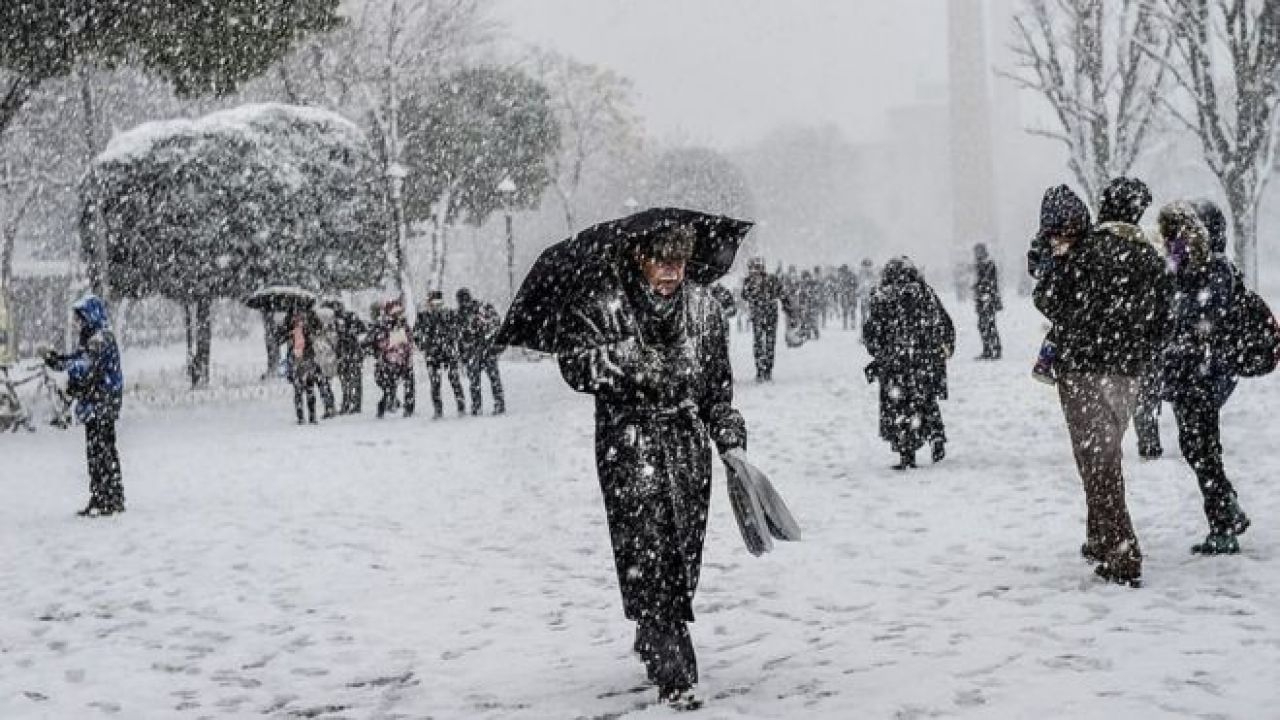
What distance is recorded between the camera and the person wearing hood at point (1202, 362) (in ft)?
20.0

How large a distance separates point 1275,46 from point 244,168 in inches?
707

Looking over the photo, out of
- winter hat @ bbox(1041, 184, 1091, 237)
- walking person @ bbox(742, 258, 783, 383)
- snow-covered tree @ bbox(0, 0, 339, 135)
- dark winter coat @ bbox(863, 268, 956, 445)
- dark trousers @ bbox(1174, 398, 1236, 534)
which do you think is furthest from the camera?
walking person @ bbox(742, 258, 783, 383)

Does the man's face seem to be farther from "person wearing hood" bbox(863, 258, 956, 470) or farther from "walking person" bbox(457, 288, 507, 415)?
"walking person" bbox(457, 288, 507, 415)

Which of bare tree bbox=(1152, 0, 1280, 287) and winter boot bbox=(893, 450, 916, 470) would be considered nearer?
winter boot bbox=(893, 450, 916, 470)

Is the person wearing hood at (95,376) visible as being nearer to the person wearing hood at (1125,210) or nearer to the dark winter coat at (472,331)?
the person wearing hood at (1125,210)

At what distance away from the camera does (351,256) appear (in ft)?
82.7

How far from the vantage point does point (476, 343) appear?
17469 mm

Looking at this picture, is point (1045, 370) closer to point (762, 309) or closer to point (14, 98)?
point (762, 309)

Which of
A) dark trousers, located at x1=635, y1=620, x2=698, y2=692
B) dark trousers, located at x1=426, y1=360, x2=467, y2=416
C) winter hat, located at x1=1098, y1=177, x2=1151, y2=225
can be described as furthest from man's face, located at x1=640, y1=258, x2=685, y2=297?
dark trousers, located at x1=426, y1=360, x2=467, y2=416

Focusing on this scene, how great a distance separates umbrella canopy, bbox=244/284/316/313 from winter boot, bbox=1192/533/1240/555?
1485 cm

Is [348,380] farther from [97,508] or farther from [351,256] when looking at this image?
[97,508]

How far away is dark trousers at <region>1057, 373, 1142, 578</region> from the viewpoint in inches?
226

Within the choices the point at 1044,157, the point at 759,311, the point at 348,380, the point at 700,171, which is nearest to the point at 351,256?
the point at 348,380

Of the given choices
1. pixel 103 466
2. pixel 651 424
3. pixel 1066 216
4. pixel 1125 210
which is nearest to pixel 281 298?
pixel 103 466
